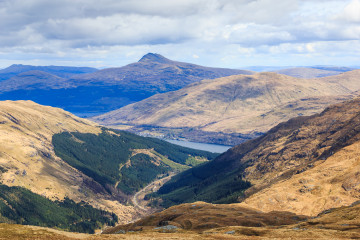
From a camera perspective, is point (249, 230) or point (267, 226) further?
point (267, 226)

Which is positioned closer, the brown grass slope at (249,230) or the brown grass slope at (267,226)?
the brown grass slope at (249,230)

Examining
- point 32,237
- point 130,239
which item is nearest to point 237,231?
point 130,239

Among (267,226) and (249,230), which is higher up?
(249,230)

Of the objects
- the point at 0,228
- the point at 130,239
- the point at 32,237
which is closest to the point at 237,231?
the point at 130,239

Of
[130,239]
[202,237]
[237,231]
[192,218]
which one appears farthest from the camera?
[192,218]

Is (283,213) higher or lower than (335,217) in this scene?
lower

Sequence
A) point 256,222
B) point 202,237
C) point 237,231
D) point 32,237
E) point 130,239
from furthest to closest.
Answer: point 256,222
point 237,231
point 202,237
point 130,239
point 32,237

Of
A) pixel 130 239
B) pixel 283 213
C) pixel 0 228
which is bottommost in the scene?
pixel 283 213

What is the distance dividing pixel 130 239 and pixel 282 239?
5191 cm

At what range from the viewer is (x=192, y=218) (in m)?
190

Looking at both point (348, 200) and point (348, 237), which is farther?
point (348, 200)

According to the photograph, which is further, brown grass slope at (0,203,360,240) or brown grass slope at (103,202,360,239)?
brown grass slope at (103,202,360,239)

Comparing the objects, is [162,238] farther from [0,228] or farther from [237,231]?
[0,228]

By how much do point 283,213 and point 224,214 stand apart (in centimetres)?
3372
